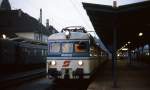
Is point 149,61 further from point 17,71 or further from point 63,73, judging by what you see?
point 63,73

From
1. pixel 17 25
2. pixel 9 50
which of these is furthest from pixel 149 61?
pixel 17 25

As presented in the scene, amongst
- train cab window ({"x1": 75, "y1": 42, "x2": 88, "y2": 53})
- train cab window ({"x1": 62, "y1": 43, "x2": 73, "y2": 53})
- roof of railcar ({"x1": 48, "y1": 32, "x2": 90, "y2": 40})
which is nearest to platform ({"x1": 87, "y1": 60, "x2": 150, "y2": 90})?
train cab window ({"x1": 75, "y1": 42, "x2": 88, "y2": 53})

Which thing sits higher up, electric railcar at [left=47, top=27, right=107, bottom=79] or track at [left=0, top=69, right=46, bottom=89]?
electric railcar at [left=47, top=27, right=107, bottom=79]

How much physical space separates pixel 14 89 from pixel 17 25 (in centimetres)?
5612

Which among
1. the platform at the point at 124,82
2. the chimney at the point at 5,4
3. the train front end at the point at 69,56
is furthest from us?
the chimney at the point at 5,4

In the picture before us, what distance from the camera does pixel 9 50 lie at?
25.3m

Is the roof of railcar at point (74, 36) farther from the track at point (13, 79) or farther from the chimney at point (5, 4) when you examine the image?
the chimney at point (5, 4)

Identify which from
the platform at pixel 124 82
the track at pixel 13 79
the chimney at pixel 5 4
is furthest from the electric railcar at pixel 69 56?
the chimney at pixel 5 4

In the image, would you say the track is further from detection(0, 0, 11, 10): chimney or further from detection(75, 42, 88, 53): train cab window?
detection(0, 0, 11, 10): chimney

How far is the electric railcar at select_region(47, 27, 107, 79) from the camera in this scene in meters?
15.7

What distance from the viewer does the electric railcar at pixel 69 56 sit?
51.6 feet

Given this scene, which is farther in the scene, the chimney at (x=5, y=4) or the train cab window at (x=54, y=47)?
the chimney at (x=5, y=4)

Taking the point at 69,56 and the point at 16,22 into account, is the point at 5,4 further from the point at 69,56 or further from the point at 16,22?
the point at 69,56

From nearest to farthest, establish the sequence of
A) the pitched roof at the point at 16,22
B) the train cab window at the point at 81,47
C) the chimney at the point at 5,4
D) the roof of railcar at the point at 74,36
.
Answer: the train cab window at the point at 81,47
the roof of railcar at the point at 74,36
the pitched roof at the point at 16,22
the chimney at the point at 5,4
